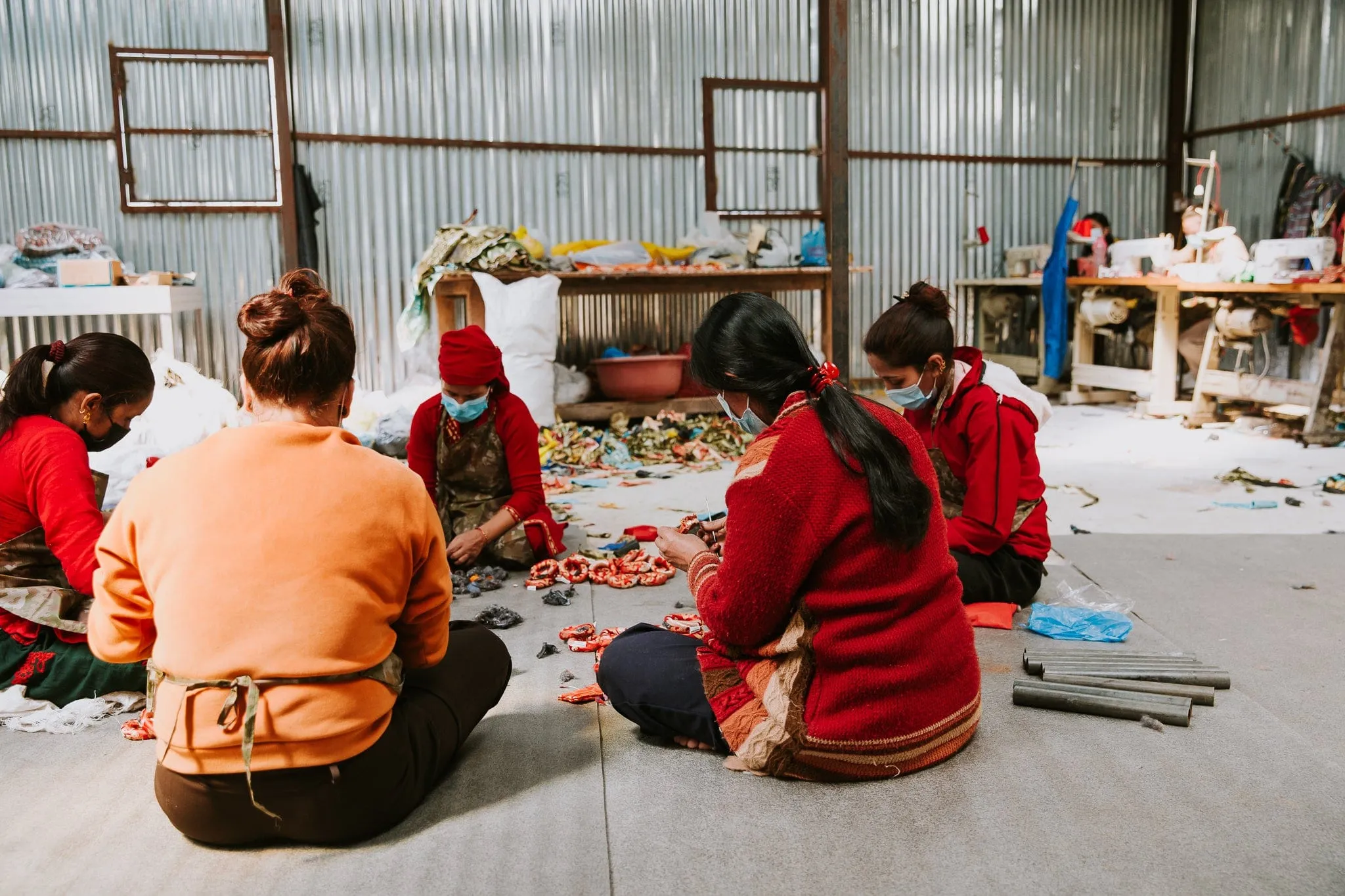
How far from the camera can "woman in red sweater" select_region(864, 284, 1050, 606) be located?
3.49 m

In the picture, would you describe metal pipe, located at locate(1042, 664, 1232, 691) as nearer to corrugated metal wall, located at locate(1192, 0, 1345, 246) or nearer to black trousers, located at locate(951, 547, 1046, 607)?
black trousers, located at locate(951, 547, 1046, 607)

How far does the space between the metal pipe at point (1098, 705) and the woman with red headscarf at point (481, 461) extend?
221cm

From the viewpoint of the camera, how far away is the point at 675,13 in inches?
387

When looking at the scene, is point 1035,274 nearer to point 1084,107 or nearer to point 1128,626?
point 1084,107

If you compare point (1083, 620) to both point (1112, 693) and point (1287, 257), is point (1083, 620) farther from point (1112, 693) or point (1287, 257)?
point (1287, 257)

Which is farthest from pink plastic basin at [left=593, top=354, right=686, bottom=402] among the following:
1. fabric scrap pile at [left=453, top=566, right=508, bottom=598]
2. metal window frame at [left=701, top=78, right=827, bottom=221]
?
fabric scrap pile at [left=453, top=566, right=508, bottom=598]

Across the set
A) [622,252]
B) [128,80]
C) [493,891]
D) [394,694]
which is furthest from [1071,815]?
[128,80]

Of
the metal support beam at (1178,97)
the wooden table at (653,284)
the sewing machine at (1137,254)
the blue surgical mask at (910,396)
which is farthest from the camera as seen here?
the metal support beam at (1178,97)

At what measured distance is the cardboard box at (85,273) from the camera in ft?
24.7

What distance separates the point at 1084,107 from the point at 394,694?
37.6 feet

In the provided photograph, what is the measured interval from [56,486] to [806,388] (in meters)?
1.96

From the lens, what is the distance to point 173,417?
6.63 meters

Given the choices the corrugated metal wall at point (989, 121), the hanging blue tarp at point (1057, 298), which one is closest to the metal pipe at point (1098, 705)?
the hanging blue tarp at point (1057, 298)

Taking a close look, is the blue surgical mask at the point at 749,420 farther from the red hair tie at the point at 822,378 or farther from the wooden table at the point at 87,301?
the wooden table at the point at 87,301
